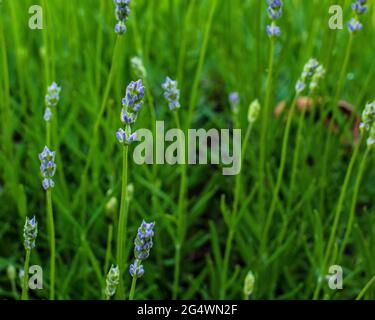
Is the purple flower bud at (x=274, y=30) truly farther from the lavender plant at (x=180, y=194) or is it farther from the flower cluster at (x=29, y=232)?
the flower cluster at (x=29, y=232)

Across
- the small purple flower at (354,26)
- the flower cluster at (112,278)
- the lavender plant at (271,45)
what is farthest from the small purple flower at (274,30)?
the flower cluster at (112,278)

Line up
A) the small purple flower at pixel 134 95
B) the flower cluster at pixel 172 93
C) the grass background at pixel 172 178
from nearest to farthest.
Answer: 1. the small purple flower at pixel 134 95
2. the flower cluster at pixel 172 93
3. the grass background at pixel 172 178

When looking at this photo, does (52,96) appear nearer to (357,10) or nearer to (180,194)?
(180,194)

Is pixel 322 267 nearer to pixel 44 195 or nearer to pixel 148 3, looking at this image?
pixel 44 195

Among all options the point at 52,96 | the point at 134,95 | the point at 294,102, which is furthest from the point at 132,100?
the point at 294,102

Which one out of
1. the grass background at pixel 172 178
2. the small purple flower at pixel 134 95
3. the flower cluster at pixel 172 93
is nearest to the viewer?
the small purple flower at pixel 134 95

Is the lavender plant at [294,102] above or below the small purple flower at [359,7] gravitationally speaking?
below

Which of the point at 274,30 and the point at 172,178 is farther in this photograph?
the point at 172,178
